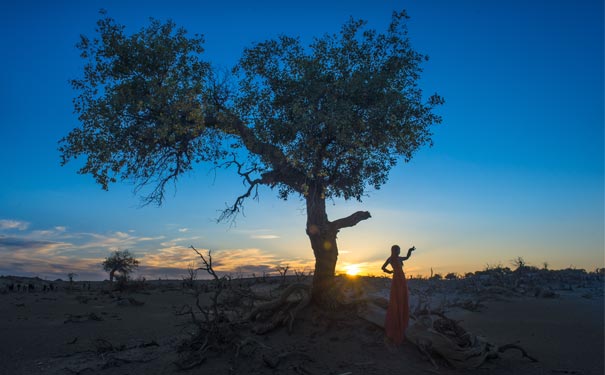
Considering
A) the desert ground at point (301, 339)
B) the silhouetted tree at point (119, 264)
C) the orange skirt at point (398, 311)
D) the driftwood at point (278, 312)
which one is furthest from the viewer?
the silhouetted tree at point (119, 264)

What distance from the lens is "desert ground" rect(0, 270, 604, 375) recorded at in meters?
13.2

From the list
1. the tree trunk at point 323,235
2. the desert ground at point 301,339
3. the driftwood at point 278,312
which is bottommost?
the desert ground at point 301,339

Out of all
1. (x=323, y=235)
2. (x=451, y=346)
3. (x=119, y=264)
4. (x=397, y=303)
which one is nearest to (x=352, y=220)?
(x=323, y=235)

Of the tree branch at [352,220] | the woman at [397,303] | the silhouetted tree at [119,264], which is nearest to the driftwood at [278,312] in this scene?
the tree branch at [352,220]

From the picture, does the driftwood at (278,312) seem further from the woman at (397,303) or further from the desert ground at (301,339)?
the woman at (397,303)

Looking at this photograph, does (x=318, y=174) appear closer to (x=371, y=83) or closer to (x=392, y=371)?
(x=371, y=83)

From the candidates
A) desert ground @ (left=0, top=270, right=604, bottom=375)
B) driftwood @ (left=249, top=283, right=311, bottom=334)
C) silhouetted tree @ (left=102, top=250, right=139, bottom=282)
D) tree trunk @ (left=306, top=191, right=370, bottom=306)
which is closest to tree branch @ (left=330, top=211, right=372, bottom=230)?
tree trunk @ (left=306, top=191, right=370, bottom=306)

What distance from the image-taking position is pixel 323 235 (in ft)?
49.7

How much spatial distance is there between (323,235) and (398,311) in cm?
335

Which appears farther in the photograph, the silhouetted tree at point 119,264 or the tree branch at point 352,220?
the silhouetted tree at point 119,264

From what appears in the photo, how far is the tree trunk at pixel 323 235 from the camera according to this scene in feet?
49.8

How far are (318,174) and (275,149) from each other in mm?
1578

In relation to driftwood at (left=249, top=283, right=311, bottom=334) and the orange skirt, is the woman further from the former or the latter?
driftwood at (left=249, top=283, right=311, bottom=334)

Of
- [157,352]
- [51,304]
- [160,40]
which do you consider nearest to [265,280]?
[51,304]
